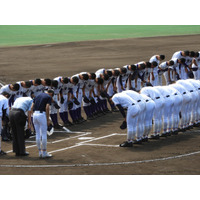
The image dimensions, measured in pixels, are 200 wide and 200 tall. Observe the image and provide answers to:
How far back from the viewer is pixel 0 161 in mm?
14312

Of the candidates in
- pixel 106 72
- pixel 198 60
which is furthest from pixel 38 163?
pixel 198 60

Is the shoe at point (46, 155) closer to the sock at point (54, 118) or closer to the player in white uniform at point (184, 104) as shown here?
the sock at point (54, 118)

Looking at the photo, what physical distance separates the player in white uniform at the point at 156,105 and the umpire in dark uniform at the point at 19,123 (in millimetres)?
3612

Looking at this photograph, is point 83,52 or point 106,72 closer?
point 106,72

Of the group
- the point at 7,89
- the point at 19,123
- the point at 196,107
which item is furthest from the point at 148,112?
the point at 7,89

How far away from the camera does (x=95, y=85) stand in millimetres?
19828

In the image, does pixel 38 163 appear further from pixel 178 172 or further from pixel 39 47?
pixel 39 47

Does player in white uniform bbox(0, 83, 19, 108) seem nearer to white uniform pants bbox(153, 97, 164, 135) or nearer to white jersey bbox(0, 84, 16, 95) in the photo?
white jersey bbox(0, 84, 16, 95)

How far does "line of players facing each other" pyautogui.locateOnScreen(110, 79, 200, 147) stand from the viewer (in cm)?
1535

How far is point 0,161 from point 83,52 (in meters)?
26.5

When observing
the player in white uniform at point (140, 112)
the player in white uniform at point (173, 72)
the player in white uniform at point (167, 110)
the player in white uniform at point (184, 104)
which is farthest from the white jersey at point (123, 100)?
the player in white uniform at point (173, 72)

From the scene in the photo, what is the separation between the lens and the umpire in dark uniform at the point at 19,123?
14.6 metres

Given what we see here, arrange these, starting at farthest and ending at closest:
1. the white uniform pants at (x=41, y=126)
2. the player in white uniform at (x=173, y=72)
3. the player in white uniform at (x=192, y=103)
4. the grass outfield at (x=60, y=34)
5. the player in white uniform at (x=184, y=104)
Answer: the grass outfield at (x=60, y=34)
the player in white uniform at (x=173, y=72)
the player in white uniform at (x=192, y=103)
the player in white uniform at (x=184, y=104)
the white uniform pants at (x=41, y=126)

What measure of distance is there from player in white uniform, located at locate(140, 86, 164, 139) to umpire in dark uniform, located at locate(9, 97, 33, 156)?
142 inches
